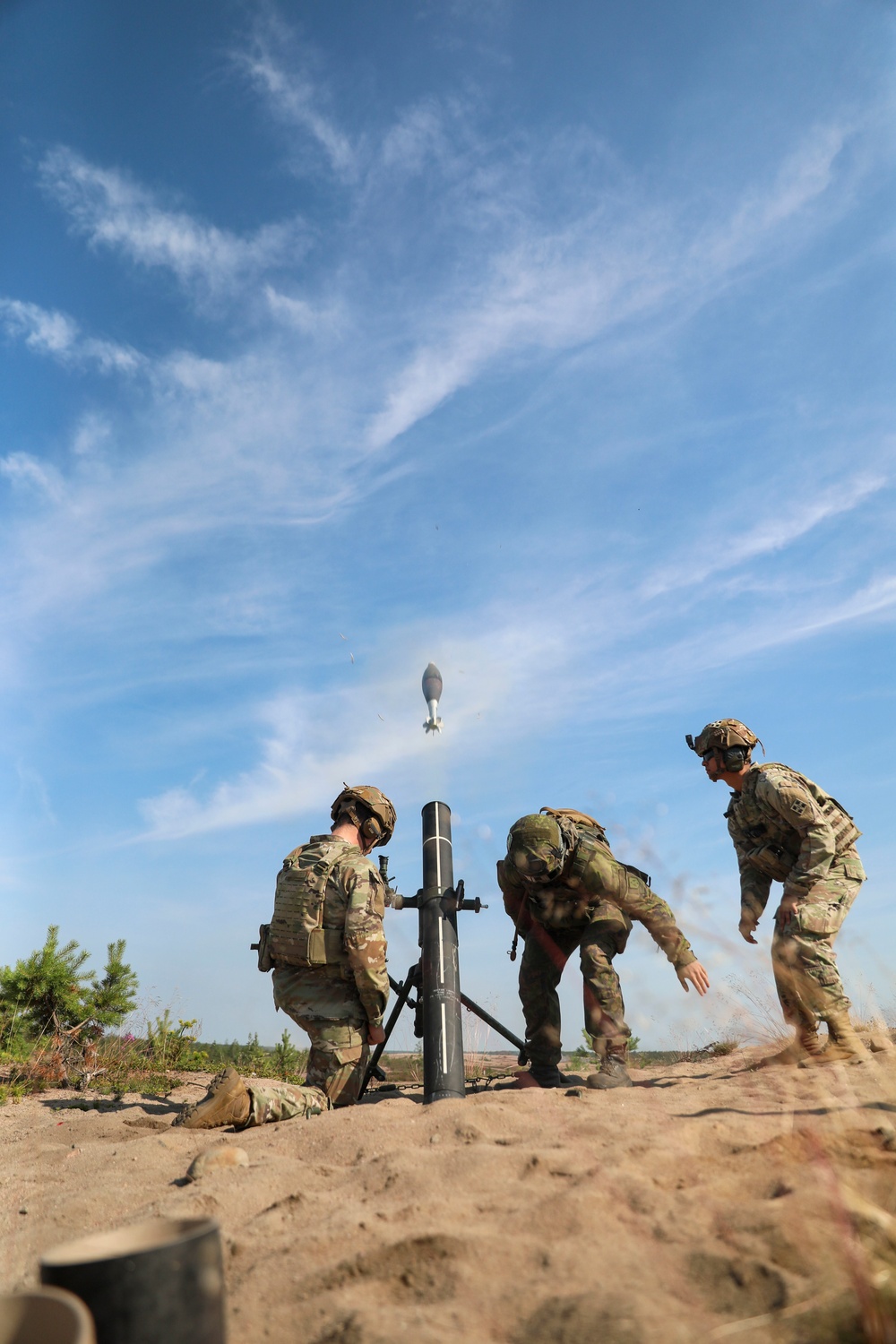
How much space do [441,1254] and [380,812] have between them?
4.44 meters

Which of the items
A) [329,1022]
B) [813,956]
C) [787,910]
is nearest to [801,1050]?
[813,956]

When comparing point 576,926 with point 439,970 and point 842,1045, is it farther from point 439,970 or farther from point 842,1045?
point 842,1045

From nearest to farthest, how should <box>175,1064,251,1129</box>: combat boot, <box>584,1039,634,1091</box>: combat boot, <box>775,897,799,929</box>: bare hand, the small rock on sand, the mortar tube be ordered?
the small rock on sand < <box>175,1064,251,1129</box>: combat boot < <box>584,1039,634,1091</box>: combat boot < the mortar tube < <box>775,897,799,929</box>: bare hand

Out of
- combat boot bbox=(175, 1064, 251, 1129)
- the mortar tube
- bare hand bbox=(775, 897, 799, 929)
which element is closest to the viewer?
combat boot bbox=(175, 1064, 251, 1129)

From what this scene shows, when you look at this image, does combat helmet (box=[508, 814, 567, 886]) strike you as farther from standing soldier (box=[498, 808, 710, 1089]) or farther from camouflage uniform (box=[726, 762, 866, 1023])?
camouflage uniform (box=[726, 762, 866, 1023])

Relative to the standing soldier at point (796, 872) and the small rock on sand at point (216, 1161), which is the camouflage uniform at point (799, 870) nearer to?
the standing soldier at point (796, 872)

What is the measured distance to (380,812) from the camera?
6.57 m

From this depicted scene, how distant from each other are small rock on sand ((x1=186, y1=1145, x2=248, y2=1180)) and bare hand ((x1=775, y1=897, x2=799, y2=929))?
365 cm

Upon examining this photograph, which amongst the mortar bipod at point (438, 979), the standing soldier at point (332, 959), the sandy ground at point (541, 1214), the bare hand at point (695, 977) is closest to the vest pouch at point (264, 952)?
the standing soldier at point (332, 959)

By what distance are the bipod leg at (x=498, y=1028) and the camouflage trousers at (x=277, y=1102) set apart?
4.07ft

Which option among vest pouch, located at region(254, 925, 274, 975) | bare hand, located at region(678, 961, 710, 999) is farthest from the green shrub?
bare hand, located at region(678, 961, 710, 999)

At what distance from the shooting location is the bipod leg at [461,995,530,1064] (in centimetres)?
588

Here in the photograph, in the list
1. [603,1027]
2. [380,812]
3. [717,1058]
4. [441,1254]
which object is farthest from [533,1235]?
[717,1058]

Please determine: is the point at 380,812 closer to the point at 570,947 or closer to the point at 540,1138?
the point at 570,947
